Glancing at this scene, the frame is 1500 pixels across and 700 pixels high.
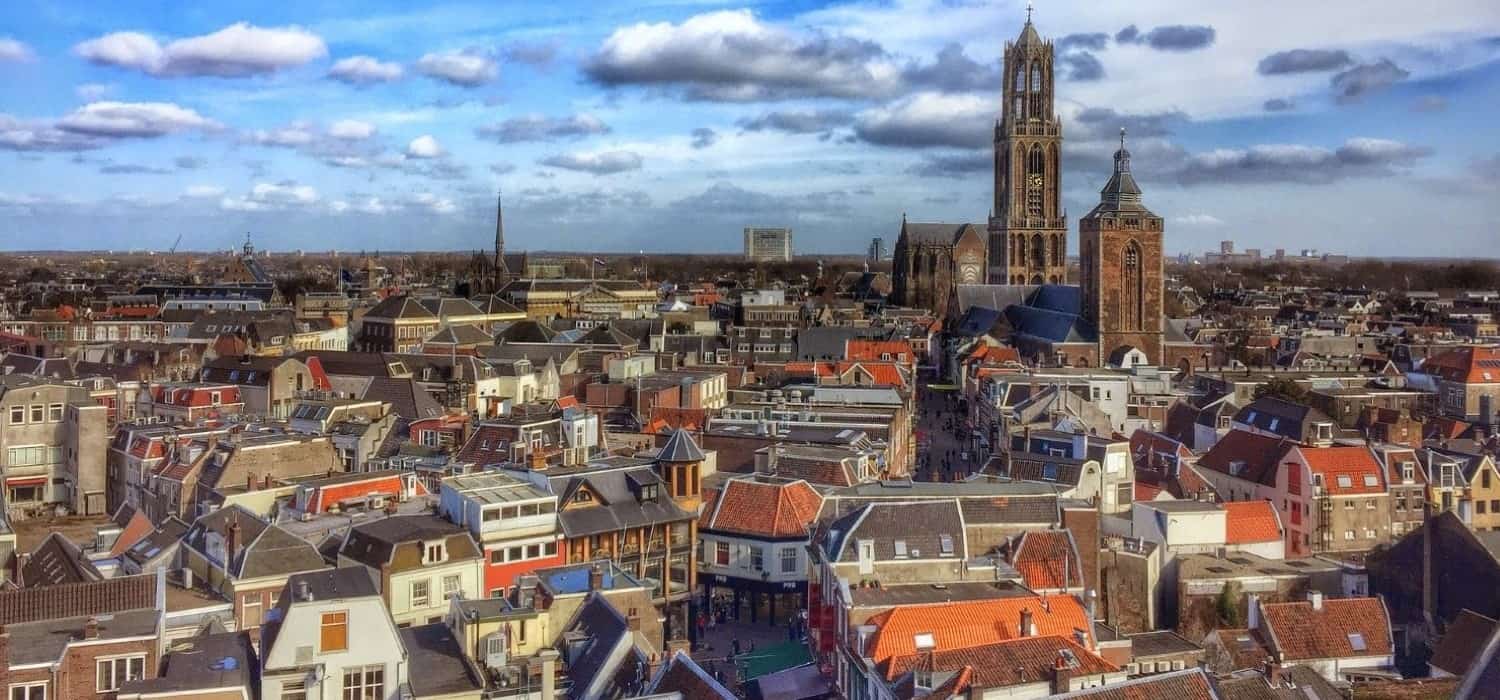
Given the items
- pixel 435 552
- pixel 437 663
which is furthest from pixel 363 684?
pixel 435 552

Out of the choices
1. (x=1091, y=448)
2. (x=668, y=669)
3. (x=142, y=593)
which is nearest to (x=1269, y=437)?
(x=1091, y=448)

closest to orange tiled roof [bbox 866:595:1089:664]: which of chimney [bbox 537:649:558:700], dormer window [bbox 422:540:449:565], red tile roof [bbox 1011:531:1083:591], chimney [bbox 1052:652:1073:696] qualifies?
chimney [bbox 1052:652:1073:696]

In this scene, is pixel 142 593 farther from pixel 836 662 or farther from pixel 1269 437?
pixel 1269 437

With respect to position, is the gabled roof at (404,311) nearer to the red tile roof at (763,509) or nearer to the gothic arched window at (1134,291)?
the gothic arched window at (1134,291)

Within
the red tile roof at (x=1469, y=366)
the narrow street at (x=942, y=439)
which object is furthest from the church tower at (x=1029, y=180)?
the red tile roof at (x=1469, y=366)

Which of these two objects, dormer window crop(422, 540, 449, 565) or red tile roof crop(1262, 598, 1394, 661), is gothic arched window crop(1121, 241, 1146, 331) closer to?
red tile roof crop(1262, 598, 1394, 661)
